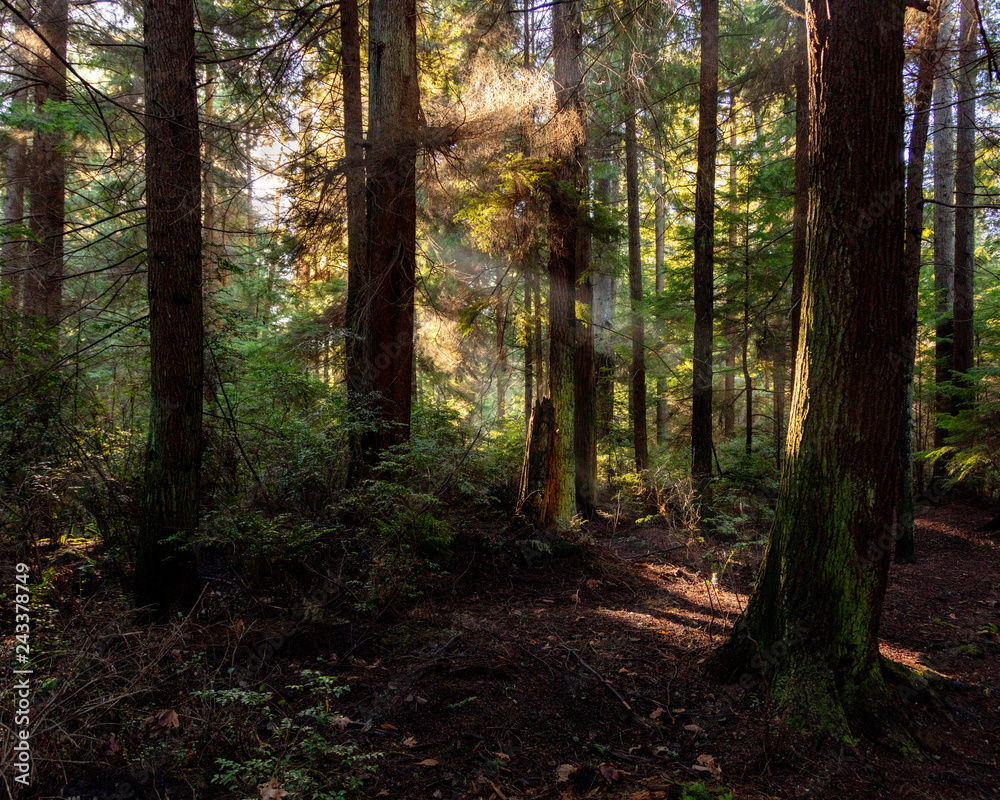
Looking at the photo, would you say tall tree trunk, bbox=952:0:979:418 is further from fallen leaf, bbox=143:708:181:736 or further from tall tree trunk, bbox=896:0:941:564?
fallen leaf, bbox=143:708:181:736

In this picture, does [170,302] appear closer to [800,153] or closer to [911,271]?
[911,271]

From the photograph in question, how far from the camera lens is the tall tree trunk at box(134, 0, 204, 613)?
507 cm

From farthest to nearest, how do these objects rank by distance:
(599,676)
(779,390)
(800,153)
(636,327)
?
1. (779,390)
2. (636,327)
3. (800,153)
4. (599,676)

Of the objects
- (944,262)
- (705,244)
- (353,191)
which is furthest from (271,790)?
(944,262)

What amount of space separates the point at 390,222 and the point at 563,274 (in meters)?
2.92

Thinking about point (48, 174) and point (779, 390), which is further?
point (779, 390)

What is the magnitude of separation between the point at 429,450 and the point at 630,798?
183 inches

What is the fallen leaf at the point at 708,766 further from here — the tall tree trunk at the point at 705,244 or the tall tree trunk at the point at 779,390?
the tall tree trunk at the point at 779,390

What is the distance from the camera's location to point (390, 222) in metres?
8.16

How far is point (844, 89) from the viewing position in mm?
3332

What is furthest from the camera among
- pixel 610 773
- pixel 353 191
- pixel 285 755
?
pixel 353 191

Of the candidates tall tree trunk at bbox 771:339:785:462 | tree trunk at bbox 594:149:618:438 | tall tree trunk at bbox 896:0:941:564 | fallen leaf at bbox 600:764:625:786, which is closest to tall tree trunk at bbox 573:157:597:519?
tree trunk at bbox 594:149:618:438

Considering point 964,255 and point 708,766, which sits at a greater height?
point 964,255

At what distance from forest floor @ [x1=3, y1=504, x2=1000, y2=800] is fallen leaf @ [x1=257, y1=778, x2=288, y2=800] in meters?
0.01
